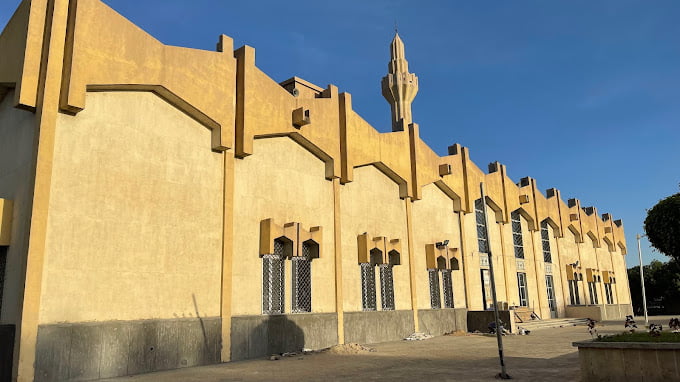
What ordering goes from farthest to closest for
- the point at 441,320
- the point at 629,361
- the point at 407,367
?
the point at 441,320 → the point at 407,367 → the point at 629,361

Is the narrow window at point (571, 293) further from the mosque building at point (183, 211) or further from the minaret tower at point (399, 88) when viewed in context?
the minaret tower at point (399, 88)

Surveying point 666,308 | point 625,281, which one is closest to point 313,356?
point 625,281

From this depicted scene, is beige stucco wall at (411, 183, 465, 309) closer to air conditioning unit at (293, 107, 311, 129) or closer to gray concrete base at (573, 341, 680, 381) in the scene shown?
air conditioning unit at (293, 107, 311, 129)

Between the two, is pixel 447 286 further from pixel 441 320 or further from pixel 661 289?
pixel 661 289

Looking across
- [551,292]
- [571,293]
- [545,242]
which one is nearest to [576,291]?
[571,293]

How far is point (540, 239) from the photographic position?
34.2 metres

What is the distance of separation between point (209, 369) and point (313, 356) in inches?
146

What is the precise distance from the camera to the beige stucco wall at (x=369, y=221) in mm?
19750

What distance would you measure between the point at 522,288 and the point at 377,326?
1451cm

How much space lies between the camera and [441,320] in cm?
2380

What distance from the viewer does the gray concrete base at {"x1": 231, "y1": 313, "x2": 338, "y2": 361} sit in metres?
15.1

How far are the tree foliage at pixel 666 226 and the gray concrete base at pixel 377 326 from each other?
1253 cm

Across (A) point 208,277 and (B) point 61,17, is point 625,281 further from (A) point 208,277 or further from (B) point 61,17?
(B) point 61,17

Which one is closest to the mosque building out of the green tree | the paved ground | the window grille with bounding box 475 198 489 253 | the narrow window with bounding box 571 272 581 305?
the paved ground
